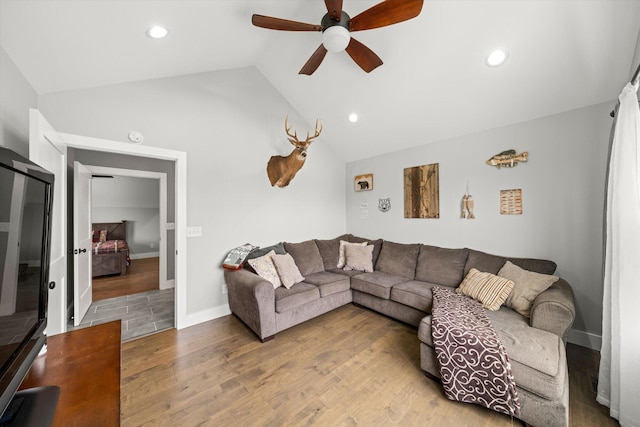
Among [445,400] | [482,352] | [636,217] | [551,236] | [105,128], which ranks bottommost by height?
[445,400]

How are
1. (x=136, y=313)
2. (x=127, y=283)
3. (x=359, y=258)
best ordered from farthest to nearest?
1. (x=127, y=283)
2. (x=359, y=258)
3. (x=136, y=313)

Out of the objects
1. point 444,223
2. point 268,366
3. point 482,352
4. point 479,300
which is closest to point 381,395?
point 482,352

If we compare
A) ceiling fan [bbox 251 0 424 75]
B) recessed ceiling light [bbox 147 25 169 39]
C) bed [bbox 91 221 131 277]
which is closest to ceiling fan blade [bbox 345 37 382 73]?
ceiling fan [bbox 251 0 424 75]

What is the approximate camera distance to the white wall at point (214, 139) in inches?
93.4

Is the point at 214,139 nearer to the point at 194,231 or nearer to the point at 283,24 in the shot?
the point at 194,231

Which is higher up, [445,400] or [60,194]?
[60,194]

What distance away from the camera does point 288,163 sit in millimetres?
3158

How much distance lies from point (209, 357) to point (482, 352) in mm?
2239

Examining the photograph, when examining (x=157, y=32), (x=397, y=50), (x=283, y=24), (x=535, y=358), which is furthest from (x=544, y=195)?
(x=157, y=32)

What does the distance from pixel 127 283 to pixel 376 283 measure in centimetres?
457

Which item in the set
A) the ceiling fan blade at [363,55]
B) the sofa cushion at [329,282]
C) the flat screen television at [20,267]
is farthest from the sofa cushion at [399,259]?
the flat screen television at [20,267]

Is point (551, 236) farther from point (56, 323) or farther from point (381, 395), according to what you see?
point (56, 323)

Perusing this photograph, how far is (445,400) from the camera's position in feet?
5.60

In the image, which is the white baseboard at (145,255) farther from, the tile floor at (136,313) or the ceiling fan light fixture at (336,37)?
the ceiling fan light fixture at (336,37)
